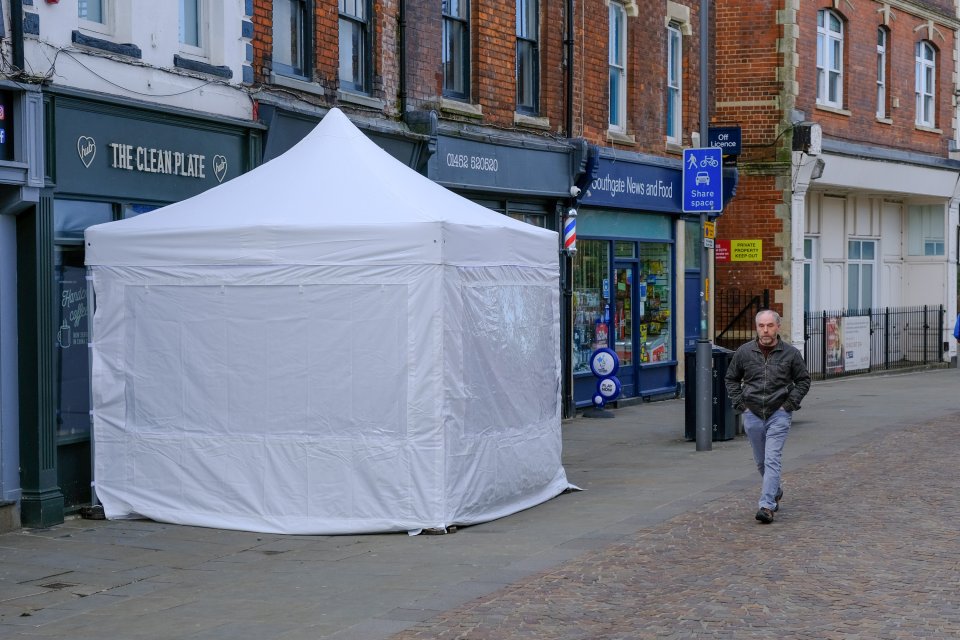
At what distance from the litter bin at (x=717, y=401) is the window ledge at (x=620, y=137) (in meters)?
5.12

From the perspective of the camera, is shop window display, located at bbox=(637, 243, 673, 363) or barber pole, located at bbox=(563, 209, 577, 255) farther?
shop window display, located at bbox=(637, 243, 673, 363)

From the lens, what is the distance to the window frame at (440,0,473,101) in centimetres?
1786

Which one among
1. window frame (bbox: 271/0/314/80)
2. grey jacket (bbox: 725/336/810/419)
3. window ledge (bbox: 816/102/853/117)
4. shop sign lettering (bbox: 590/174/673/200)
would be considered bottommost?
grey jacket (bbox: 725/336/810/419)

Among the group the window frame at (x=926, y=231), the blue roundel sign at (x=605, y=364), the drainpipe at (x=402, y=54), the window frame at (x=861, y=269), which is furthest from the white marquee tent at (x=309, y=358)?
the window frame at (x=926, y=231)

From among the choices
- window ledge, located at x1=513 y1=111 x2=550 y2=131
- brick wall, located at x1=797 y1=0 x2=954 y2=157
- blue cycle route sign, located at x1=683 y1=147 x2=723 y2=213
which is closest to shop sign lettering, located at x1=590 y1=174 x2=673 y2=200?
window ledge, located at x1=513 y1=111 x2=550 y2=131

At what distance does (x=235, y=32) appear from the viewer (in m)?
13.7

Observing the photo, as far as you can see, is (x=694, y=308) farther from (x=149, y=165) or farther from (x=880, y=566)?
(x=880, y=566)

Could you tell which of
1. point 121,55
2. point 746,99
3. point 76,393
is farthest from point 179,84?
point 746,99

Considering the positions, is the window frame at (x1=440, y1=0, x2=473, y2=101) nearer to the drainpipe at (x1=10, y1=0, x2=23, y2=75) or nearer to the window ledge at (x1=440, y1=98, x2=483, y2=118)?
the window ledge at (x1=440, y1=98, x2=483, y2=118)

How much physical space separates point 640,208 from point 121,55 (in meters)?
11.5

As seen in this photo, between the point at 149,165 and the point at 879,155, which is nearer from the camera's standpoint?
the point at 149,165

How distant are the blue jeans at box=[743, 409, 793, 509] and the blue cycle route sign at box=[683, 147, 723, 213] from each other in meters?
6.07

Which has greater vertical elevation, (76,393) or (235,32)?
(235,32)

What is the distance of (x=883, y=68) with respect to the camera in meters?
30.9
